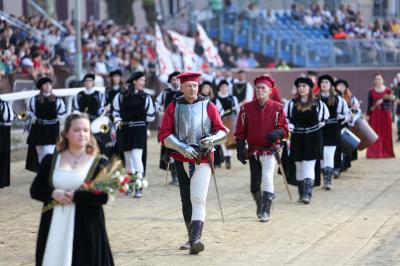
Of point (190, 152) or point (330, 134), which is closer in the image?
point (190, 152)

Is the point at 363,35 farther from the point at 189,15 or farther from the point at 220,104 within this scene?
the point at 220,104

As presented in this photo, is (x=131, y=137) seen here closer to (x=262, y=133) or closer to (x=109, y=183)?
(x=262, y=133)

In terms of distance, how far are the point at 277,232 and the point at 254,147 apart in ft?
3.86

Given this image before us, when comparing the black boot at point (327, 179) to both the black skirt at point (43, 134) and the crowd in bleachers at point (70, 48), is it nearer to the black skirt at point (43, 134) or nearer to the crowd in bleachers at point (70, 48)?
the black skirt at point (43, 134)

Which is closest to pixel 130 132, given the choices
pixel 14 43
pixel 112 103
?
pixel 112 103

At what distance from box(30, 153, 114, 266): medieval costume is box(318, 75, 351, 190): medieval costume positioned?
8570 mm

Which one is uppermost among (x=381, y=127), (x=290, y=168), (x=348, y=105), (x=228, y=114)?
(x=348, y=105)

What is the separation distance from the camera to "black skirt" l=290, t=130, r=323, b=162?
46.4ft

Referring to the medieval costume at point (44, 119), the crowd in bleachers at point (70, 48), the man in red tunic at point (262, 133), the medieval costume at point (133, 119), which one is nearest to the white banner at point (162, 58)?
the crowd in bleachers at point (70, 48)

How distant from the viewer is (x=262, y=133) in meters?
12.3

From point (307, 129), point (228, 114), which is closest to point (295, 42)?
point (228, 114)

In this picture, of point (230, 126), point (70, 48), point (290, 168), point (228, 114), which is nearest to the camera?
point (290, 168)

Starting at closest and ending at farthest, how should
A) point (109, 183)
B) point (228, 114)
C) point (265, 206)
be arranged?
point (109, 183) < point (265, 206) < point (228, 114)

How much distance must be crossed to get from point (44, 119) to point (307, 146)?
4.60m
